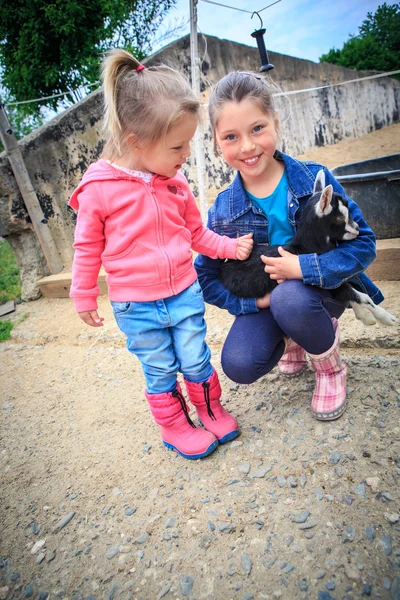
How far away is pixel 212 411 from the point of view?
1901 mm

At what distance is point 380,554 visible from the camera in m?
1.22

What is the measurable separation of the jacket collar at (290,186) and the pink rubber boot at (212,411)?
83 cm

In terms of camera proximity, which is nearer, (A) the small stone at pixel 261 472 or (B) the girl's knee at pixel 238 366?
(A) the small stone at pixel 261 472

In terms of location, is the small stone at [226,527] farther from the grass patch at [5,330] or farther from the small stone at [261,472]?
the grass patch at [5,330]

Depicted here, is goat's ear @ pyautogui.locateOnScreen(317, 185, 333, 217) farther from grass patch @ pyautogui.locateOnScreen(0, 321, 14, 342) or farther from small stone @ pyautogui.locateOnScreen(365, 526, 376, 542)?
grass patch @ pyautogui.locateOnScreen(0, 321, 14, 342)

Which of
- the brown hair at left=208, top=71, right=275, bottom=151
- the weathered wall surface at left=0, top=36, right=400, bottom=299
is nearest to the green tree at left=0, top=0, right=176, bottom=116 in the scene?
the weathered wall surface at left=0, top=36, right=400, bottom=299

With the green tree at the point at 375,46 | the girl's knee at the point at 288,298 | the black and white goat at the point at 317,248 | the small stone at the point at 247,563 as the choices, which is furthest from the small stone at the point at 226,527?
the green tree at the point at 375,46

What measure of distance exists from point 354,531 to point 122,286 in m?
1.26

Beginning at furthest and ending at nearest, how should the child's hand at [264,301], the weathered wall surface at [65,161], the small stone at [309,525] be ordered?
1. the weathered wall surface at [65,161]
2. the child's hand at [264,301]
3. the small stone at [309,525]

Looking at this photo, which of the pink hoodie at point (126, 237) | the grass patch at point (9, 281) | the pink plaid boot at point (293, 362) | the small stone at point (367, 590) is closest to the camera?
the small stone at point (367, 590)

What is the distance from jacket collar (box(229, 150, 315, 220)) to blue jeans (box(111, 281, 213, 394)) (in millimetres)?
457

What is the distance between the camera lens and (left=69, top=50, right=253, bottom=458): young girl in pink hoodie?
1519 mm

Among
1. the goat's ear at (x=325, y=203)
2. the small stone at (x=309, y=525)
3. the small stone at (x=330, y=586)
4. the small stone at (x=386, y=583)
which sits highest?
the goat's ear at (x=325, y=203)

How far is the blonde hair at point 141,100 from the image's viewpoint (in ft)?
4.90
